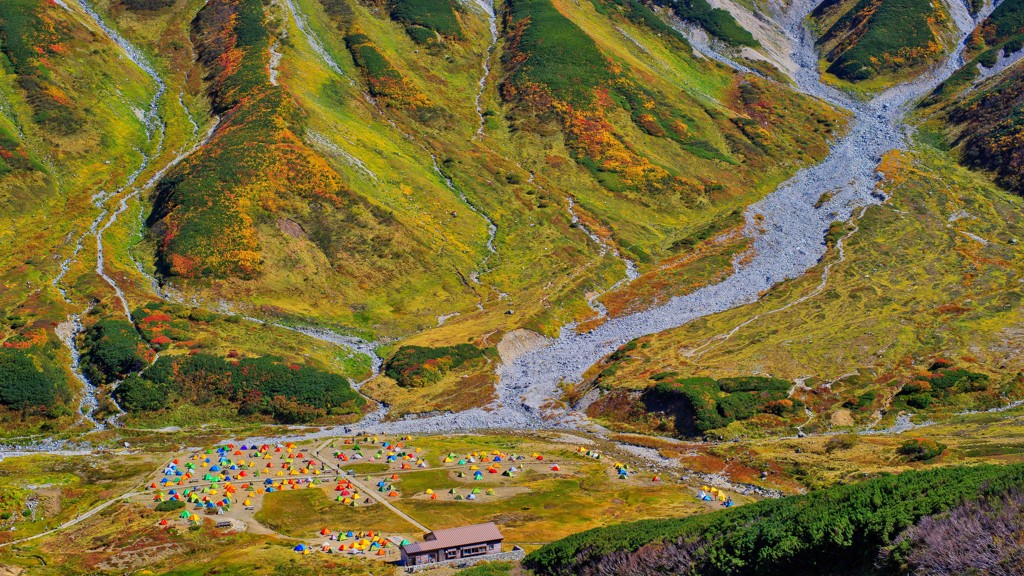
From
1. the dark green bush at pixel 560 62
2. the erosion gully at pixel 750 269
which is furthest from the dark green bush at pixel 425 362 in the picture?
the dark green bush at pixel 560 62

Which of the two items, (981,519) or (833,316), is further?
(833,316)

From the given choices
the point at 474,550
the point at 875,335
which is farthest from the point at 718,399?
the point at 474,550

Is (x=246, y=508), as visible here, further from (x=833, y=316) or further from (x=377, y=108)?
(x=377, y=108)

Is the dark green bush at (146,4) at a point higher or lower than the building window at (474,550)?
higher

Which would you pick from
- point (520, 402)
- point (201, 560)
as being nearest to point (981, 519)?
point (201, 560)

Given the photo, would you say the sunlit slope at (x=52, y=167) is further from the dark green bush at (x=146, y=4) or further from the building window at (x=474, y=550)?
the building window at (x=474, y=550)

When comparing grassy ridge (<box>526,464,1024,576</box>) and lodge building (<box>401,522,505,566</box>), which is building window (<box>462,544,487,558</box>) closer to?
lodge building (<box>401,522,505,566</box>)

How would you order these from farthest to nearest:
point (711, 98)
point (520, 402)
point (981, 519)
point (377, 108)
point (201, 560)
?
point (711, 98), point (377, 108), point (520, 402), point (201, 560), point (981, 519)
